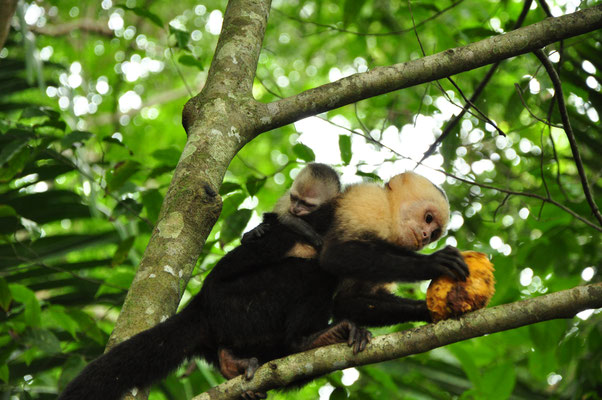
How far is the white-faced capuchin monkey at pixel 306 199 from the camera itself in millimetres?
3443

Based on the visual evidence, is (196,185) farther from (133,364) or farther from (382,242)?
(382,242)

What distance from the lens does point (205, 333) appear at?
297 cm

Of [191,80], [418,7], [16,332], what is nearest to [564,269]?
[418,7]

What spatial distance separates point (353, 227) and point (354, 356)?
0.95m

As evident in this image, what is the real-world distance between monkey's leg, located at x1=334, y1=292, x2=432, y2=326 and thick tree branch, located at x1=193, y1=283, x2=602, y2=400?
95 centimetres

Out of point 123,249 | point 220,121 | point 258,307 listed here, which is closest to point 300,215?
point 258,307

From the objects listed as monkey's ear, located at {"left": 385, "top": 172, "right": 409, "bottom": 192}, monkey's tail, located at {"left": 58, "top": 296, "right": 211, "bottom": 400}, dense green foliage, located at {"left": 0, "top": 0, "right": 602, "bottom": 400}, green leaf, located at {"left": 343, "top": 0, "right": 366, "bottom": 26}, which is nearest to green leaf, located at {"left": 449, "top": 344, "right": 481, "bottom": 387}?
dense green foliage, located at {"left": 0, "top": 0, "right": 602, "bottom": 400}

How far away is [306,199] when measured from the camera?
13.4 ft

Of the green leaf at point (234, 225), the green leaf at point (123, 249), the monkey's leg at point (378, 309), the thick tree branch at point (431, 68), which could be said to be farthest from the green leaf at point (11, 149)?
the monkey's leg at point (378, 309)

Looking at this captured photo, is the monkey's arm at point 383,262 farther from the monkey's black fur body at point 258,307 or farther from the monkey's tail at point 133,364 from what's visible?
the monkey's tail at point 133,364

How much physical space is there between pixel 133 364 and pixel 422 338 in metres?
1.17

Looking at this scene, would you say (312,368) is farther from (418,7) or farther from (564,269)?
(418,7)

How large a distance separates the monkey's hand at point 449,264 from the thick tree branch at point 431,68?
79 cm

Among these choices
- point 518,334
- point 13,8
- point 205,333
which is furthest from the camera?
point 518,334
